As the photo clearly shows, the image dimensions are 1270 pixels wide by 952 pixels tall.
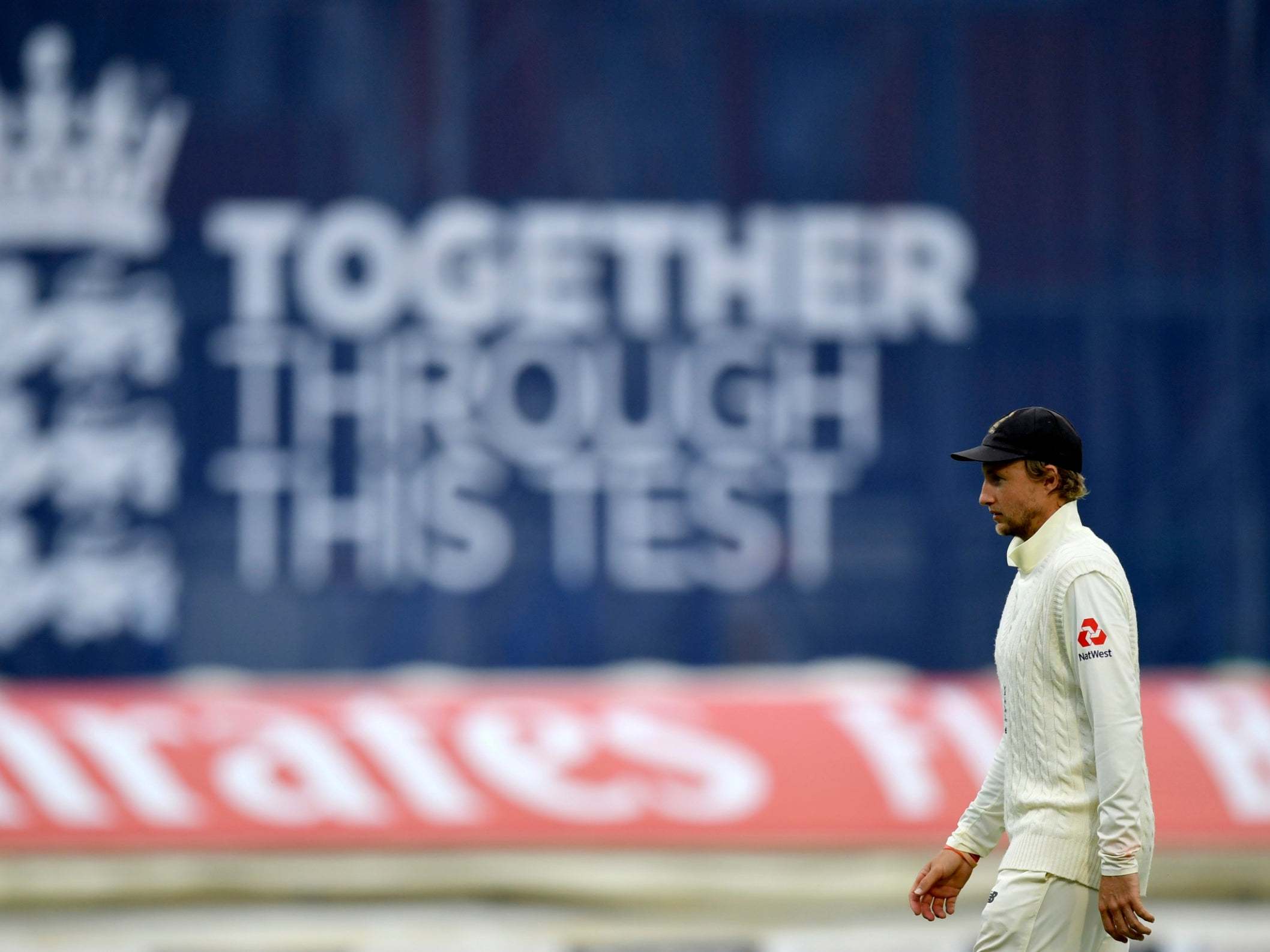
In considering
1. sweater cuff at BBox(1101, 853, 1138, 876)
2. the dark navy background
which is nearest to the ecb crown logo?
the dark navy background

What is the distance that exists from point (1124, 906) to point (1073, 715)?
36cm

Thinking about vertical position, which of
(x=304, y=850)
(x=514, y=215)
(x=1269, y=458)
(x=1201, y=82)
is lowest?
(x=304, y=850)

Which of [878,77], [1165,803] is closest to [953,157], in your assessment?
[878,77]

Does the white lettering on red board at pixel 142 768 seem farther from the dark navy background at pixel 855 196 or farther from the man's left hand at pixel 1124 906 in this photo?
the man's left hand at pixel 1124 906

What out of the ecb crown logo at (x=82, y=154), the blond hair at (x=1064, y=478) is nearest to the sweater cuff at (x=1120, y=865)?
the blond hair at (x=1064, y=478)

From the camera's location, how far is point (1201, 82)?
280 inches

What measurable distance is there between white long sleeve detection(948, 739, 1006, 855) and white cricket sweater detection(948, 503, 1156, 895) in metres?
0.08

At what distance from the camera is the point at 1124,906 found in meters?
2.73

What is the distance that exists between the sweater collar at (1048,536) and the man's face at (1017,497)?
0.06 ft

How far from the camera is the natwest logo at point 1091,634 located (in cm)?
283

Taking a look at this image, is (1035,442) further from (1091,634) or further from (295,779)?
(295,779)

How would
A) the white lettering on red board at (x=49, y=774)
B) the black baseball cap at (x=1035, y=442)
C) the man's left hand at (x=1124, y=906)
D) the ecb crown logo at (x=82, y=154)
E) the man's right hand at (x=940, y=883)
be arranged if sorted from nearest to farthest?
the man's left hand at (x=1124, y=906) < the black baseball cap at (x=1035, y=442) < the man's right hand at (x=940, y=883) < the white lettering on red board at (x=49, y=774) < the ecb crown logo at (x=82, y=154)

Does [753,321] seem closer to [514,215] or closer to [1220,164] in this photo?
[514,215]

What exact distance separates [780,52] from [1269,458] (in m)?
2.87
